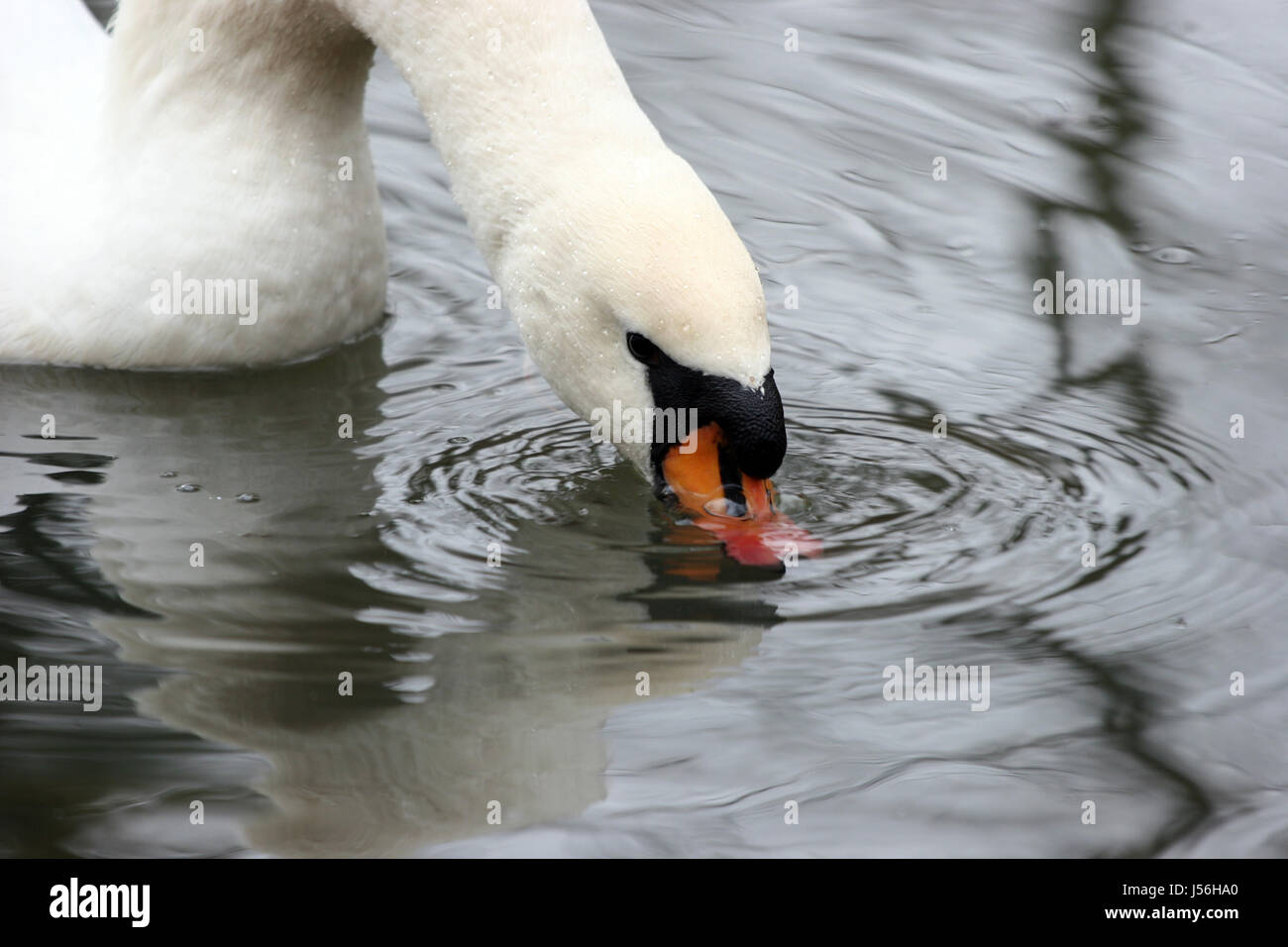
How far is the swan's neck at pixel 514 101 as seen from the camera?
4.15 metres

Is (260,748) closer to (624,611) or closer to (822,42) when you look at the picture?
(624,611)

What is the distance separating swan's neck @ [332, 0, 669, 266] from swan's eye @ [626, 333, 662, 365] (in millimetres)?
373

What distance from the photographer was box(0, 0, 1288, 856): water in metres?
3.57

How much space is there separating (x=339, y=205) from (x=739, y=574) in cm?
189

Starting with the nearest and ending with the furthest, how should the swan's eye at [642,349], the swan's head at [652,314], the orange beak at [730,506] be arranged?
the swan's head at [652,314]
the swan's eye at [642,349]
the orange beak at [730,506]

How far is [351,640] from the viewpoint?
159 inches

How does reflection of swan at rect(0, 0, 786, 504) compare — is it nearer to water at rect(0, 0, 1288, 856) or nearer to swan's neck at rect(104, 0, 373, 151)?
swan's neck at rect(104, 0, 373, 151)

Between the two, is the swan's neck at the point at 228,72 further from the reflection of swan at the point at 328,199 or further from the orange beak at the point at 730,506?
the orange beak at the point at 730,506

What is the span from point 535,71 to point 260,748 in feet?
5.42

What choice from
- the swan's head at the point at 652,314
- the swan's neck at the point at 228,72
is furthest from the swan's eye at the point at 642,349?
the swan's neck at the point at 228,72

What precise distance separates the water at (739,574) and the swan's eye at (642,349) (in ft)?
1.59

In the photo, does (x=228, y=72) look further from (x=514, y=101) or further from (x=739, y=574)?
(x=739, y=574)

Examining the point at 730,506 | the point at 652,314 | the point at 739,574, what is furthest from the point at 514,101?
the point at 739,574

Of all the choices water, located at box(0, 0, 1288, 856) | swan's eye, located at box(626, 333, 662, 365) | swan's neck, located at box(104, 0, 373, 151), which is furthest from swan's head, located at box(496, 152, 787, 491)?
swan's neck, located at box(104, 0, 373, 151)
